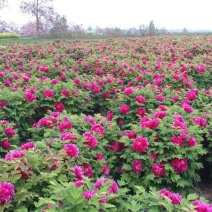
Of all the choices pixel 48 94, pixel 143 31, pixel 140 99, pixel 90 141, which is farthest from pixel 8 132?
pixel 143 31

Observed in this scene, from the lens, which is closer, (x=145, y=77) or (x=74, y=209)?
(x=74, y=209)

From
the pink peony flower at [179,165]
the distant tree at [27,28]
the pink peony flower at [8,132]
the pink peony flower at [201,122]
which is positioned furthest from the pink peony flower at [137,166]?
the distant tree at [27,28]

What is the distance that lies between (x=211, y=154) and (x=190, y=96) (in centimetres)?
111

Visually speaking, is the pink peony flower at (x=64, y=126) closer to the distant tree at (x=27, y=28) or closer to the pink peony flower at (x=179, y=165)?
the pink peony flower at (x=179, y=165)

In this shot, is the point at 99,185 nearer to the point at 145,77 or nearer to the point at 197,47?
the point at 145,77

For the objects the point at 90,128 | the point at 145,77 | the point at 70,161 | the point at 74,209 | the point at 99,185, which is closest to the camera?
the point at 74,209

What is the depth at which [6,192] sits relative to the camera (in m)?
1.94

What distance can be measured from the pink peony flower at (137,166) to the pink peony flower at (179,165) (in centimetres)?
31

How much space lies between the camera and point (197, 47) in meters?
10.8

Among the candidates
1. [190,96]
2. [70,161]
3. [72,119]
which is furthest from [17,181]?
[190,96]

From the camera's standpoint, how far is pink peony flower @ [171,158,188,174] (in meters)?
3.10

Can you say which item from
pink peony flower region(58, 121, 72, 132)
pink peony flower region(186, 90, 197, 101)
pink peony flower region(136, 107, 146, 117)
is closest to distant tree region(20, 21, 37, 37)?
pink peony flower region(186, 90, 197, 101)

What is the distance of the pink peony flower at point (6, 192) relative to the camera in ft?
6.32

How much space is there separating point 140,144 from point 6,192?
4.77ft
